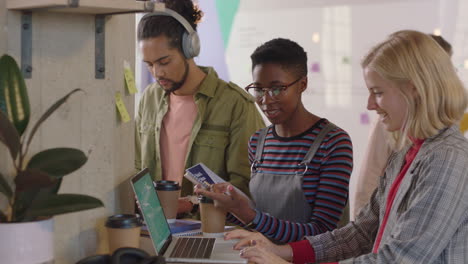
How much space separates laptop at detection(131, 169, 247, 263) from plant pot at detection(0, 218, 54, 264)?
1.23 ft

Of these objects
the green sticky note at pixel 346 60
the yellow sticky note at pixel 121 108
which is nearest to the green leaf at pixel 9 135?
the yellow sticky note at pixel 121 108

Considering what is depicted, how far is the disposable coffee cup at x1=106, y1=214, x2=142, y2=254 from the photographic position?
5.61 ft

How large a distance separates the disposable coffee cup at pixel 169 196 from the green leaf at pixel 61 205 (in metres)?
0.80

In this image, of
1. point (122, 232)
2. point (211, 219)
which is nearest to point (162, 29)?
point (211, 219)

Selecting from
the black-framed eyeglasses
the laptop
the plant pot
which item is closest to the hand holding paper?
the laptop

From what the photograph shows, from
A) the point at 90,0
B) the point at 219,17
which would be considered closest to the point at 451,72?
the point at 90,0

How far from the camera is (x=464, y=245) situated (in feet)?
5.06

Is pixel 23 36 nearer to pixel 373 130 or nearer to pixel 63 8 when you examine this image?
pixel 63 8

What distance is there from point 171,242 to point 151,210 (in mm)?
174

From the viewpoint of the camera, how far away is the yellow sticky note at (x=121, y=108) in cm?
190

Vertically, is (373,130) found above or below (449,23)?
below

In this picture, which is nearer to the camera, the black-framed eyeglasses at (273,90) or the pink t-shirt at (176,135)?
the black-framed eyeglasses at (273,90)

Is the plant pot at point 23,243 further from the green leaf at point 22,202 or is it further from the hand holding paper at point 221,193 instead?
the hand holding paper at point 221,193

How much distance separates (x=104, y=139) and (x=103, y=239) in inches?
11.8
